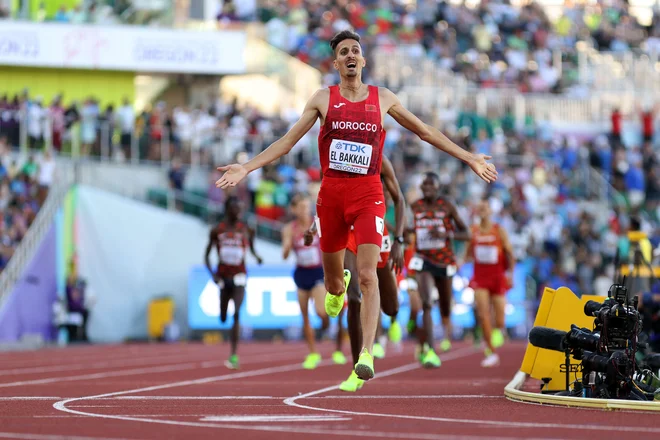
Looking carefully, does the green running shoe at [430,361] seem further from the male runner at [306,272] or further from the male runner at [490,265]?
the male runner at [490,265]

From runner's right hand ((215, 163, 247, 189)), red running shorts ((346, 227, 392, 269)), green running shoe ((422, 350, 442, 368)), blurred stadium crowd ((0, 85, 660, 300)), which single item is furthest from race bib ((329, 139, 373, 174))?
blurred stadium crowd ((0, 85, 660, 300))

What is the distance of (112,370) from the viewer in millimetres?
17141

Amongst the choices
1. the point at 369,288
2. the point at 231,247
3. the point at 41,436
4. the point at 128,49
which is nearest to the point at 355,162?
the point at 369,288

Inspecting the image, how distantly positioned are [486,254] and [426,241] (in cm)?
253

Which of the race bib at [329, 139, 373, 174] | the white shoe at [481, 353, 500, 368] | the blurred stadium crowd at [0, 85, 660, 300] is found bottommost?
the white shoe at [481, 353, 500, 368]

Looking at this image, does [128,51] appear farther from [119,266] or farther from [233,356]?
[233,356]

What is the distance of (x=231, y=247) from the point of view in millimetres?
17969

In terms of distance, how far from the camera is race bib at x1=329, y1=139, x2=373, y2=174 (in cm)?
1054

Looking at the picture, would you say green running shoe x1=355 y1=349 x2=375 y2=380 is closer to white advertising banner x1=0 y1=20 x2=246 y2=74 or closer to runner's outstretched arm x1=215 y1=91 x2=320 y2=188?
runner's outstretched arm x1=215 y1=91 x2=320 y2=188

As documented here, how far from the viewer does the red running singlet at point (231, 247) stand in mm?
17875

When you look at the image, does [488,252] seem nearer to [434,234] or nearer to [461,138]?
[434,234]

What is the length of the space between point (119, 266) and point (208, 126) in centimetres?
400

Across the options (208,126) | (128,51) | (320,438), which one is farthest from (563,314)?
(128,51)

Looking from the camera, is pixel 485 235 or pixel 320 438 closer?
pixel 320 438
